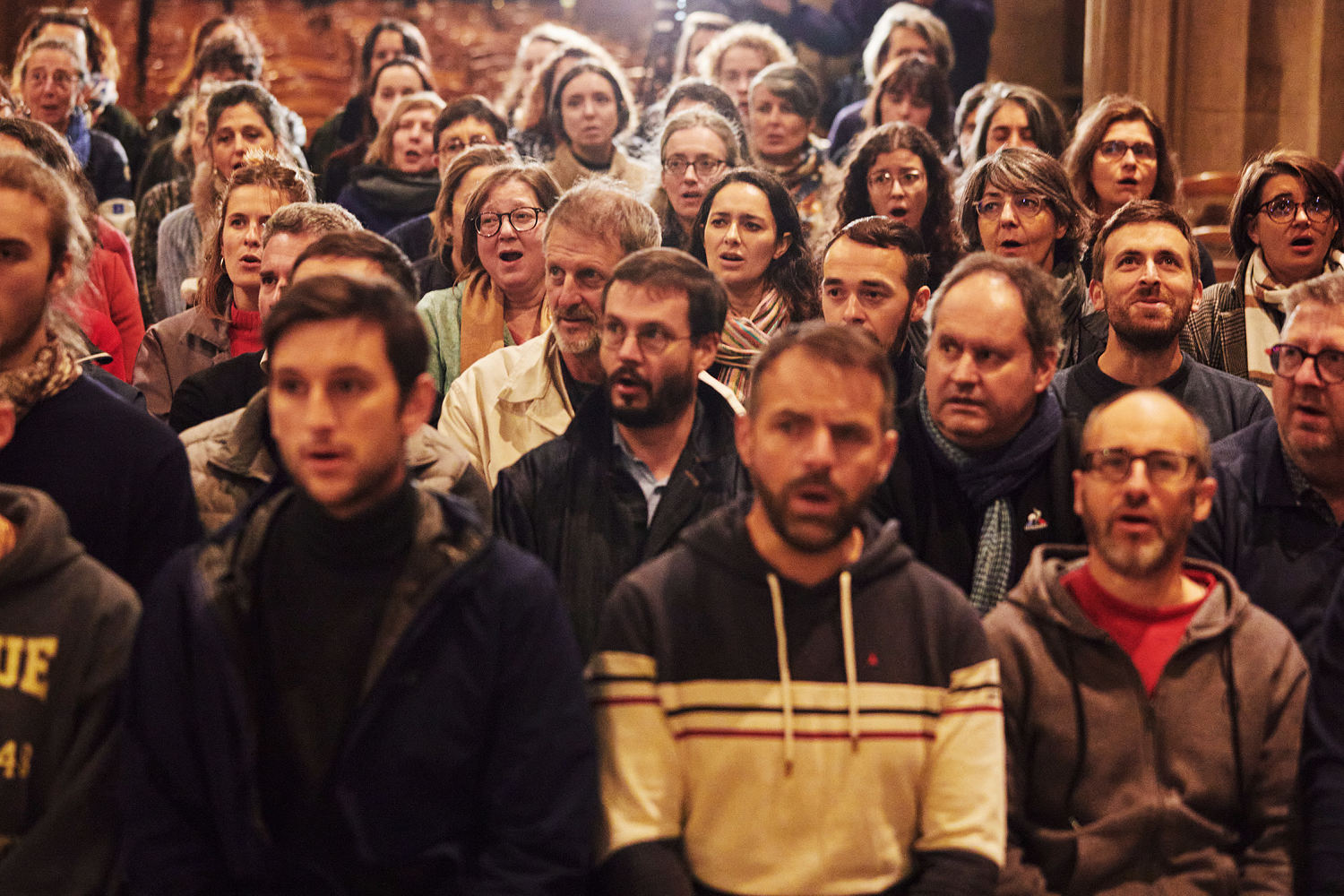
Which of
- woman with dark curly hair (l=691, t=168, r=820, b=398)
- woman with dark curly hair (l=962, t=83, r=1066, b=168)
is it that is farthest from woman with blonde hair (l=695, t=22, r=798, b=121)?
woman with dark curly hair (l=691, t=168, r=820, b=398)

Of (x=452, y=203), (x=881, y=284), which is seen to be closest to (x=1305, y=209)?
(x=881, y=284)

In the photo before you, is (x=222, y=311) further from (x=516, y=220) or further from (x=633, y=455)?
(x=633, y=455)

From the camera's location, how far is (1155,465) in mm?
2510

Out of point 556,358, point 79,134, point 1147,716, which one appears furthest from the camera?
point 79,134

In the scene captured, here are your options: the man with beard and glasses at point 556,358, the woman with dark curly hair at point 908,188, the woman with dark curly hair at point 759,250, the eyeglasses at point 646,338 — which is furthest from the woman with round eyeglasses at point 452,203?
the eyeglasses at point 646,338

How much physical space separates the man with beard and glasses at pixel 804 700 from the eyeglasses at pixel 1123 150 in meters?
2.78

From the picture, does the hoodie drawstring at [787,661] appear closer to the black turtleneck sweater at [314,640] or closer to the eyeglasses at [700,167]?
the black turtleneck sweater at [314,640]

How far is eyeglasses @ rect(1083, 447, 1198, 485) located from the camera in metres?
2.51

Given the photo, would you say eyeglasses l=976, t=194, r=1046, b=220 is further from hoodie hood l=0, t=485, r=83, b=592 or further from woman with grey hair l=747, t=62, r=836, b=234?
hoodie hood l=0, t=485, r=83, b=592

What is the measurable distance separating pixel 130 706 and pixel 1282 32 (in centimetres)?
581

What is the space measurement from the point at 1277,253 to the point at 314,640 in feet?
10.7

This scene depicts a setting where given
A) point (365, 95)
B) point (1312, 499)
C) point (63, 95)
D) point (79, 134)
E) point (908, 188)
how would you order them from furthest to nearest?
point (365, 95) < point (79, 134) < point (63, 95) < point (908, 188) < point (1312, 499)

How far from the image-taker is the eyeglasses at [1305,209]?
168 inches

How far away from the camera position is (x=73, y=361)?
2686 mm
